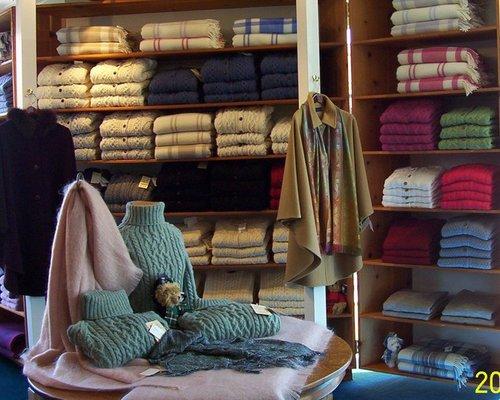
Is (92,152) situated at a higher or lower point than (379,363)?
higher

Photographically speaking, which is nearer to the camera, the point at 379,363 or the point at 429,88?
the point at 429,88

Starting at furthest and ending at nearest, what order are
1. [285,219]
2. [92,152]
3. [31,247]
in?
[92,152]
[31,247]
[285,219]

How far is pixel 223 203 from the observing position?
12.9ft

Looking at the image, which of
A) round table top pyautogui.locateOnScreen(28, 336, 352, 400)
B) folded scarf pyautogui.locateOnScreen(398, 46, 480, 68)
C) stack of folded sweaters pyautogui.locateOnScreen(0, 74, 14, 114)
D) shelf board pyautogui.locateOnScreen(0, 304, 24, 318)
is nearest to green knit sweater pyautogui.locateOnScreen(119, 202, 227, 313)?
round table top pyautogui.locateOnScreen(28, 336, 352, 400)

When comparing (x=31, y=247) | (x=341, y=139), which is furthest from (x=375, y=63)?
(x=31, y=247)

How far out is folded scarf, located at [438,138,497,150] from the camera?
350 cm

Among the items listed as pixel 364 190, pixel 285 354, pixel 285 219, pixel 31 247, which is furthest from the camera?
pixel 31 247

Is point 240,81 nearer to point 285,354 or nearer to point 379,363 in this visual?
point 379,363

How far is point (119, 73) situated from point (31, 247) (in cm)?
113

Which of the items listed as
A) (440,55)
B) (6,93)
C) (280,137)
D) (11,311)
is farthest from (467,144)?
(11,311)

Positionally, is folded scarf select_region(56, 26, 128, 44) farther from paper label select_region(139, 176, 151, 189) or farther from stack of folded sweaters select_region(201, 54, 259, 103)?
paper label select_region(139, 176, 151, 189)

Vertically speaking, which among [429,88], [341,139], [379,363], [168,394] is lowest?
[379,363]

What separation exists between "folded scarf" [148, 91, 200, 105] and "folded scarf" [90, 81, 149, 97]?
10cm

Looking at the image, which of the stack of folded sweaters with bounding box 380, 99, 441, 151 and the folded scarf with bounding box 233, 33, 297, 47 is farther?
the folded scarf with bounding box 233, 33, 297, 47
